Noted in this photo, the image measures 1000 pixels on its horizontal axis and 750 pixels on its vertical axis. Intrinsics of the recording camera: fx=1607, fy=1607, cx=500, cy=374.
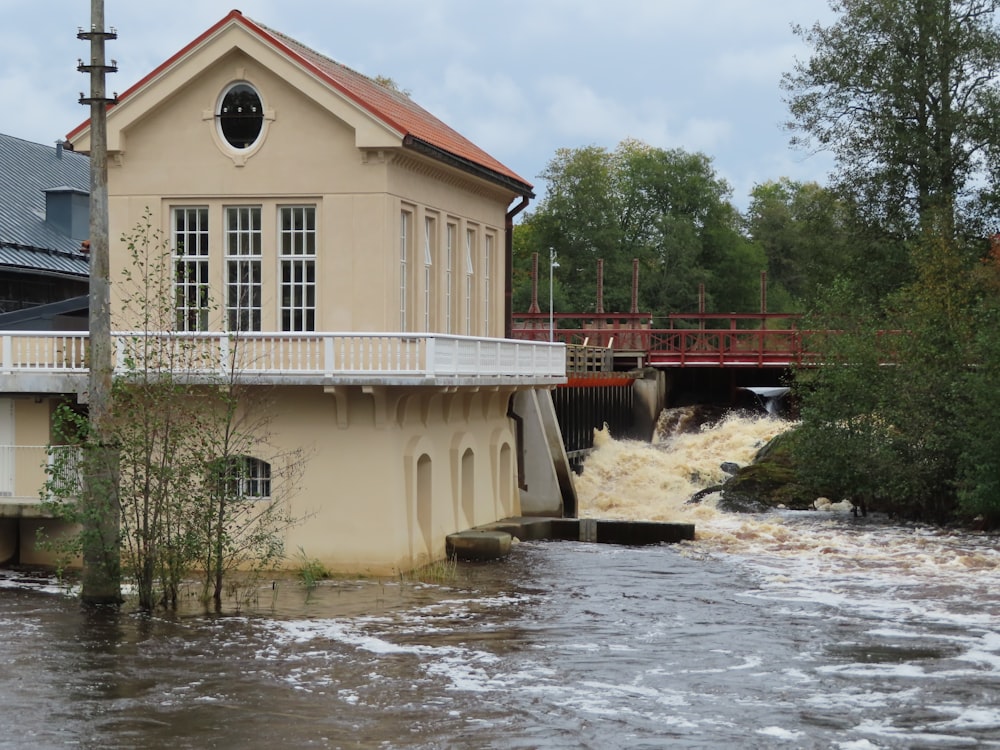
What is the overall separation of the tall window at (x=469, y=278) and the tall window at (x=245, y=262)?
5.60 m

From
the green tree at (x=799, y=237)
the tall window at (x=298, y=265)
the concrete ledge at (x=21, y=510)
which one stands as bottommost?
the concrete ledge at (x=21, y=510)

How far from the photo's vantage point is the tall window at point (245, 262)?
2731 centimetres

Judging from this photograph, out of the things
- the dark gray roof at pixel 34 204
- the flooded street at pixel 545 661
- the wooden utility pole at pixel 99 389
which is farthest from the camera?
the dark gray roof at pixel 34 204

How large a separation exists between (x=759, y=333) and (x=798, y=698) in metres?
39.1

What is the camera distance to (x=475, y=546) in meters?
28.1

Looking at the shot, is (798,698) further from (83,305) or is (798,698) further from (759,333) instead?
(759,333)

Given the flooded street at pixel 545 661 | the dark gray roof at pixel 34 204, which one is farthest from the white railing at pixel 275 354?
the dark gray roof at pixel 34 204

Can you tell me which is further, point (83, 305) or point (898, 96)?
point (898, 96)

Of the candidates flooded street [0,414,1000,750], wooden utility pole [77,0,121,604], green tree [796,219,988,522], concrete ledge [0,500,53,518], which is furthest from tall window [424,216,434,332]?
green tree [796,219,988,522]

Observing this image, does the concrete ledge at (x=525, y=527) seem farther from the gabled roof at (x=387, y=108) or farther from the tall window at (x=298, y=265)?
the gabled roof at (x=387, y=108)

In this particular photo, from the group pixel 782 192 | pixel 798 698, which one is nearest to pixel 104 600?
pixel 798 698

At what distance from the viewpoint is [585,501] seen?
126 feet

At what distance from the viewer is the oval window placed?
88.6ft

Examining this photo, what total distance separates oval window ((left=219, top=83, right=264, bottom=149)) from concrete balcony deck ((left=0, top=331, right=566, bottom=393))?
373cm
